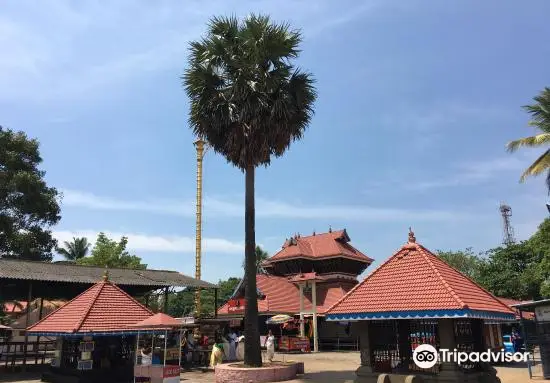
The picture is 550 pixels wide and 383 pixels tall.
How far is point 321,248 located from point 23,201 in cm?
2479

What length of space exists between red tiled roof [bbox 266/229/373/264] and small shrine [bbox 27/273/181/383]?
2032 centimetres

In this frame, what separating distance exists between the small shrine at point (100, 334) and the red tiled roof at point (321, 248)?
66.7 feet

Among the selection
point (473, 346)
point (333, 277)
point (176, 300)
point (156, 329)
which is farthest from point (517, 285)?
point (176, 300)

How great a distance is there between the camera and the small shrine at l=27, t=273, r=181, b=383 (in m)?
17.0

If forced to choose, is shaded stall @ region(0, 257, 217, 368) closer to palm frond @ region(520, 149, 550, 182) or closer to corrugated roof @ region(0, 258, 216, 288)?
corrugated roof @ region(0, 258, 216, 288)

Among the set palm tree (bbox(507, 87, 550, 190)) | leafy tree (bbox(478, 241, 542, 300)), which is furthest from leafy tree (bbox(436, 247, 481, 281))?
palm tree (bbox(507, 87, 550, 190))

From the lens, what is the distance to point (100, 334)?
55.6ft

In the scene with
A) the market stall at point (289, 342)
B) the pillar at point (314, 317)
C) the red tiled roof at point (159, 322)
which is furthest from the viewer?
the pillar at point (314, 317)

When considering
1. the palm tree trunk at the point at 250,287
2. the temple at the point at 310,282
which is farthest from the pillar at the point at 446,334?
the temple at the point at 310,282

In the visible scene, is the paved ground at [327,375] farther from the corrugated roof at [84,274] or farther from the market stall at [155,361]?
the corrugated roof at [84,274]

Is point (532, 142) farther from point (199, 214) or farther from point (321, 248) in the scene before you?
point (199, 214)

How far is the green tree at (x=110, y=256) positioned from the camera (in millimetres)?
45031

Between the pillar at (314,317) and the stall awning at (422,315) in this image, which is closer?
the stall awning at (422,315)

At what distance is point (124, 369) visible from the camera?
18.3 meters
